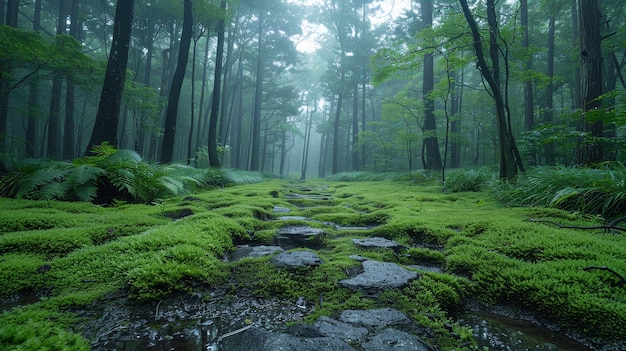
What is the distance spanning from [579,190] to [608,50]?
1127 cm

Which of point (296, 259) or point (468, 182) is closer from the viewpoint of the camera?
point (296, 259)

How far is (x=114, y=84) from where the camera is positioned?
550cm

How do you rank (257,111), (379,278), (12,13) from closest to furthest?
1. (379,278)
2. (12,13)
3. (257,111)

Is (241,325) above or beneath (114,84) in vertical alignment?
beneath

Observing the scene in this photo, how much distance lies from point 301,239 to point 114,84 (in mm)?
5535

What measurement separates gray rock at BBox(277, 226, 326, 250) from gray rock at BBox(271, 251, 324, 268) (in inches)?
15.4

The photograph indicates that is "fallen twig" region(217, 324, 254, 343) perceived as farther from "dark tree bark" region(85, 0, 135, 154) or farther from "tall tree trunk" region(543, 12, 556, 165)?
"tall tree trunk" region(543, 12, 556, 165)

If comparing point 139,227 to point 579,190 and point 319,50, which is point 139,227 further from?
point 319,50

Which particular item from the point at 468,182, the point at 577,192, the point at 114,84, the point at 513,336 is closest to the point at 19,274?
the point at 513,336

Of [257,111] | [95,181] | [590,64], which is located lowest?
[95,181]

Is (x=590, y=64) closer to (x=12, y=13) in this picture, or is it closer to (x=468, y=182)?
(x=468, y=182)

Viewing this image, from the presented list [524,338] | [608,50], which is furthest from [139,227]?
[608,50]

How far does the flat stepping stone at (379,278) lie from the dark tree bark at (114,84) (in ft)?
19.6

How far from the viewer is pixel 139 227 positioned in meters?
2.72
